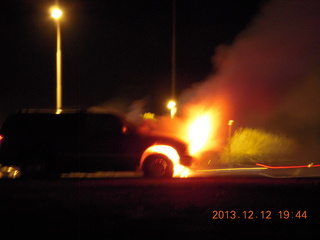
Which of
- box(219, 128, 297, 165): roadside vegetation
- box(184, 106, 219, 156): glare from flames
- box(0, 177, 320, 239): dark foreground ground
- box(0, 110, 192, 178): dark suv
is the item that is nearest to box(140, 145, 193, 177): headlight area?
box(0, 110, 192, 178): dark suv

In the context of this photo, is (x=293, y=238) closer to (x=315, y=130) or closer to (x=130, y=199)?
(x=130, y=199)

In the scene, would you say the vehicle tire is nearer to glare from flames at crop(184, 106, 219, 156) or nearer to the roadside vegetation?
the roadside vegetation

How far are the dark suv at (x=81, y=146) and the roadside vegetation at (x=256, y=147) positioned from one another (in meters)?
4.89

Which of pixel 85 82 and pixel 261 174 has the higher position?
pixel 85 82

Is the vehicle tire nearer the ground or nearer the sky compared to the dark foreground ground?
nearer the sky

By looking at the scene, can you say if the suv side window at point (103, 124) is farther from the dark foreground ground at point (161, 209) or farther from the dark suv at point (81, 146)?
the dark foreground ground at point (161, 209)

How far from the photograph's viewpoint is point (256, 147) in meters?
19.8

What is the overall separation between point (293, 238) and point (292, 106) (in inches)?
790

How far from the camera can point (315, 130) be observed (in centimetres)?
2395

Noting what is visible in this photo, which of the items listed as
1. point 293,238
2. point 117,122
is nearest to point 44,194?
point 117,122

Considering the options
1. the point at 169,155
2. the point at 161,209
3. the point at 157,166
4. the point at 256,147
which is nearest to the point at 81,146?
the point at 157,166

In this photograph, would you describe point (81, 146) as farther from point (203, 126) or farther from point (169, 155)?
point (203, 126)

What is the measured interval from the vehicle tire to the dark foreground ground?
2.36 ft

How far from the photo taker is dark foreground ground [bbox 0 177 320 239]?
255 inches
